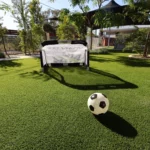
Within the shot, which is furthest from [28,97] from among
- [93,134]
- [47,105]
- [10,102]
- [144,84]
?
[144,84]

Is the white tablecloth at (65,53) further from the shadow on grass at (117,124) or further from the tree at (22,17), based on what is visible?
the tree at (22,17)

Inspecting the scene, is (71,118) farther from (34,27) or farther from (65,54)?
(34,27)

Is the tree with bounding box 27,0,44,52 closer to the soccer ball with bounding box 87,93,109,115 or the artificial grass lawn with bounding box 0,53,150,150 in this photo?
the artificial grass lawn with bounding box 0,53,150,150

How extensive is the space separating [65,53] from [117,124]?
14.0 feet

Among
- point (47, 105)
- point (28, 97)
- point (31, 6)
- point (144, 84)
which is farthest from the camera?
point (31, 6)

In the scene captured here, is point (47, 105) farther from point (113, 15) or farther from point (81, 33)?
point (81, 33)

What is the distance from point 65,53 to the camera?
6.16 meters

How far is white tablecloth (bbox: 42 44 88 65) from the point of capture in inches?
239

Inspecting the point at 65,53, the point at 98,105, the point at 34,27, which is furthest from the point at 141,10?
the point at 98,105

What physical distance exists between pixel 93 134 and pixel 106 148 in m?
0.31

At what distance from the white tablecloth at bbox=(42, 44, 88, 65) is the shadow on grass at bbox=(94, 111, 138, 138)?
3.75 metres

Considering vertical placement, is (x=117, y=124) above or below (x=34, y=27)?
below

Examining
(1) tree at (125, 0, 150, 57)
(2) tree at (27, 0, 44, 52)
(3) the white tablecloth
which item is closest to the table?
(3) the white tablecloth

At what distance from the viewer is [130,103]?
10.4 feet
